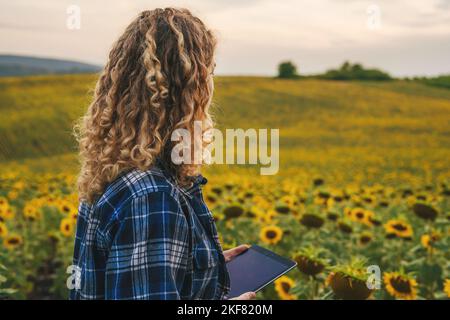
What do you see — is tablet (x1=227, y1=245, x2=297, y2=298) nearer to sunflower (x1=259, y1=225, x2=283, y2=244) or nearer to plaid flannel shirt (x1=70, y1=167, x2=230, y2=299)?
plaid flannel shirt (x1=70, y1=167, x2=230, y2=299)

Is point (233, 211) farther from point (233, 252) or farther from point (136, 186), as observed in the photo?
point (136, 186)

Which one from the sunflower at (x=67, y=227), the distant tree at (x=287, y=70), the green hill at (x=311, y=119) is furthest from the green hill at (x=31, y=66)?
the sunflower at (x=67, y=227)

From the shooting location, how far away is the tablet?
1697 mm

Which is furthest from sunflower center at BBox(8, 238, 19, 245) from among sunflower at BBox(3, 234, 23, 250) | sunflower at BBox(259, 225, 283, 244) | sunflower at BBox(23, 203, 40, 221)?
sunflower at BBox(259, 225, 283, 244)

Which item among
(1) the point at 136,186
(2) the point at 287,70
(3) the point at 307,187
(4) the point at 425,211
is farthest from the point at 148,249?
(2) the point at 287,70

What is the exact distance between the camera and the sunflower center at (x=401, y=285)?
2695mm

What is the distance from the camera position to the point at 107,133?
5.08 ft

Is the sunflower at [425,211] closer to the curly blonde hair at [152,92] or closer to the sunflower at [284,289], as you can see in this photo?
the sunflower at [284,289]

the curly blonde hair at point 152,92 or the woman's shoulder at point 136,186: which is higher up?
the curly blonde hair at point 152,92

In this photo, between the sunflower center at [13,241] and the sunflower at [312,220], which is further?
the sunflower center at [13,241]

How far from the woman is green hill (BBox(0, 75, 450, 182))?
9328 millimetres

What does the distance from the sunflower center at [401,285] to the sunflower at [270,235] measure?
109 centimetres

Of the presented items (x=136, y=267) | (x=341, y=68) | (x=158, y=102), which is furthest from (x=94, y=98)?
(x=341, y=68)

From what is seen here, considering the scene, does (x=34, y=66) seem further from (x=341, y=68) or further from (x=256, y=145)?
(x=341, y=68)
